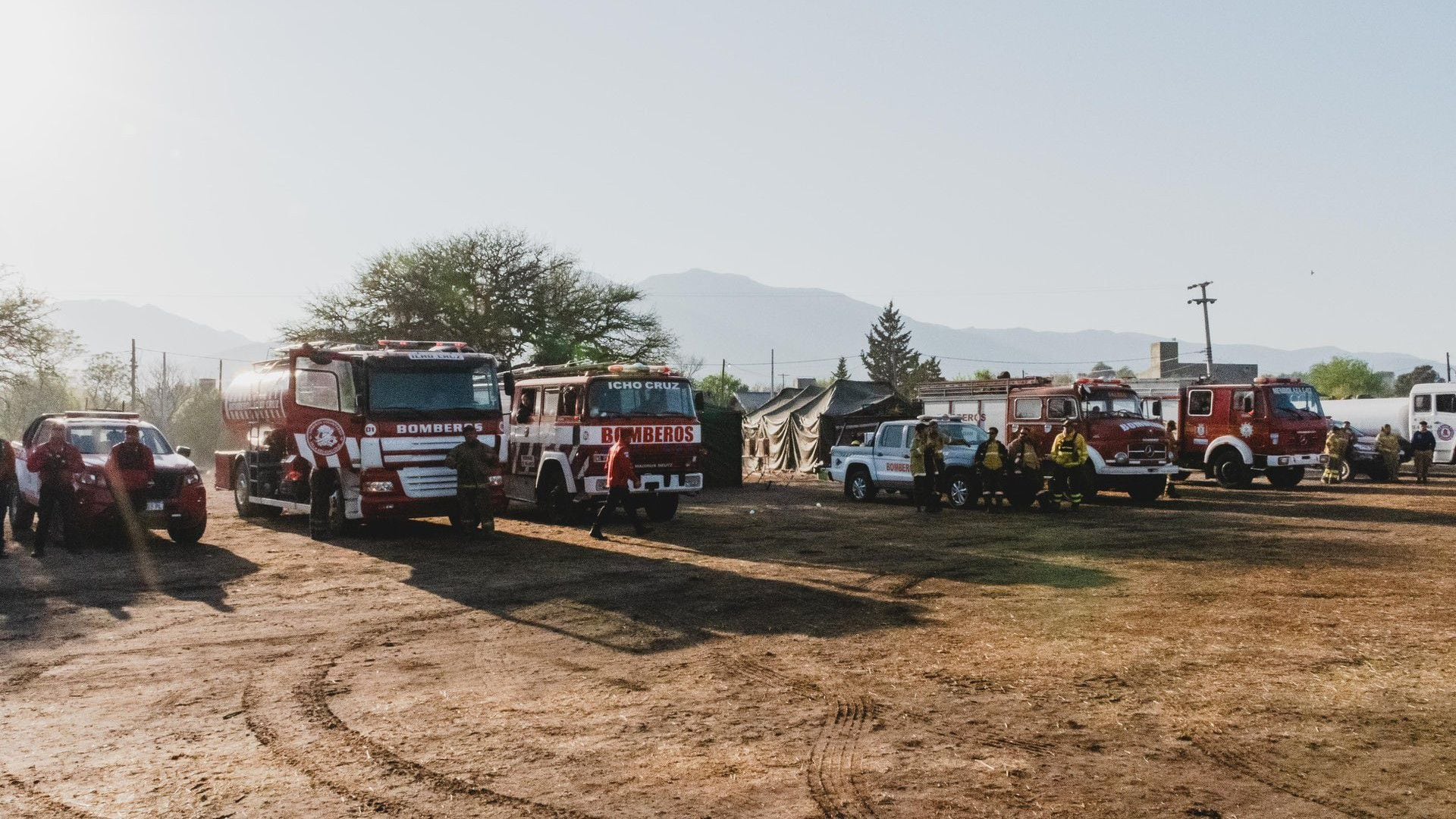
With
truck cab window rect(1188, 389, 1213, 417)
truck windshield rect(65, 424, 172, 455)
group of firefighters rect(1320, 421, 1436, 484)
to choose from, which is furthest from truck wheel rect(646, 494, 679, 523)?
group of firefighters rect(1320, 421, 1436, 484)

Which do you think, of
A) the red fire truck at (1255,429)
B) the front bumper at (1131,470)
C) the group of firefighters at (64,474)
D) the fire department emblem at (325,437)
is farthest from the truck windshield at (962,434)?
the group of firefighters at (64,474)

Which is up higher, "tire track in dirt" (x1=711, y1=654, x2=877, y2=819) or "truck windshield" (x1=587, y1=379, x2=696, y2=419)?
"truck windshield" (x1=587, y1=379, x2=696, y2=419)

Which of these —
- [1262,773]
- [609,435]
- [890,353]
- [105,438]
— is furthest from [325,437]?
[890,353]

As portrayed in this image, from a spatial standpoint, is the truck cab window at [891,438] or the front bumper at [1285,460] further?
the front bumper at [1285,460]

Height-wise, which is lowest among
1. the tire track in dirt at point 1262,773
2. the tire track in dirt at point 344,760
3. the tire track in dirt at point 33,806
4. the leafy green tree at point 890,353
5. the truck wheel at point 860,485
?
the tire track in dirt at point 33,806

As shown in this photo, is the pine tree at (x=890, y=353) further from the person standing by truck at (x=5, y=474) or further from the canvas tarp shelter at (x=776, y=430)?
the person standing by truck at (x=5, y=474)

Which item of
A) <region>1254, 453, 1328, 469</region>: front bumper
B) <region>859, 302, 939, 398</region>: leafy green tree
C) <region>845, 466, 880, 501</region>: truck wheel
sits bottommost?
<region>845, 466, 880, 501</region>: truck wheel

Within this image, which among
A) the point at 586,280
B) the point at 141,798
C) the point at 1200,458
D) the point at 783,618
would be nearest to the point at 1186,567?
the point at 783,618

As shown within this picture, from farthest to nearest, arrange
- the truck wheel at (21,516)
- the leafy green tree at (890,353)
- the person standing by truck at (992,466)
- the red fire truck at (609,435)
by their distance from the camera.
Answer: the leafy green tree at (890,353), the person standing by truck at (992,466), the red fire truck at (609,435), the truck wheel at (21,516)

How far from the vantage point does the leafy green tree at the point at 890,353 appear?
321 feet

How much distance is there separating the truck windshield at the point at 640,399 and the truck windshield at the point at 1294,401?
14.3 meters

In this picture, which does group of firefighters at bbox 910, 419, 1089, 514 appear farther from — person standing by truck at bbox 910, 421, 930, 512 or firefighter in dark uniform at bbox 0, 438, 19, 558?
firefighter in dark uniform at bbox 0, 438, 19, 558

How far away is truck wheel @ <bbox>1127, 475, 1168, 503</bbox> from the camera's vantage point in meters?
22.0

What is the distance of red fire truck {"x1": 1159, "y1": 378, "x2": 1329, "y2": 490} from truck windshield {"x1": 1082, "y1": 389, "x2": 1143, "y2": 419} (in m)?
3.42
